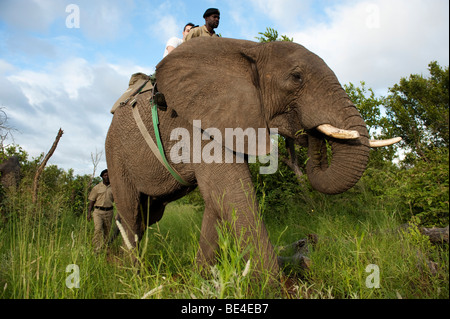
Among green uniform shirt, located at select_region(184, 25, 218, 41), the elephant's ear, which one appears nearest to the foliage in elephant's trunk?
the elephant's ear

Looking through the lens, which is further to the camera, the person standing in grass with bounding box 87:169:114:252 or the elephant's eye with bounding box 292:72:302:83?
the person standing in grass with bounding box 87:169:114:252

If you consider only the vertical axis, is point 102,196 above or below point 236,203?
above

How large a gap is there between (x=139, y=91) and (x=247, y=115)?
70.4 inches

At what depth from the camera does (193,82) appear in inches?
128

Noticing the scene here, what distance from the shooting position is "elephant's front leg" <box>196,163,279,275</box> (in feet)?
8.97

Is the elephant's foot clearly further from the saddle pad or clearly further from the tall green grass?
the saddle pad

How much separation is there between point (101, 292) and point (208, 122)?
1.69 meters

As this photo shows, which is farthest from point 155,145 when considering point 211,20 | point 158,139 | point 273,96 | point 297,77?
point 211,20

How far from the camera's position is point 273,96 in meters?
3.26

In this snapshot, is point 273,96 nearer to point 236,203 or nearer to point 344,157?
point 344,157

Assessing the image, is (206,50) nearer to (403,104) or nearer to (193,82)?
(193,82)

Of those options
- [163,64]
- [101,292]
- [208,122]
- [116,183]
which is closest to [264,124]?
[208,122]

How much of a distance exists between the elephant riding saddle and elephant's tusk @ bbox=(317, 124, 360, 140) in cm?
165

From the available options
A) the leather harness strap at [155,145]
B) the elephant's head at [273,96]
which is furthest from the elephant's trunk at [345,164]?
the leather harness strap at [155,145]
